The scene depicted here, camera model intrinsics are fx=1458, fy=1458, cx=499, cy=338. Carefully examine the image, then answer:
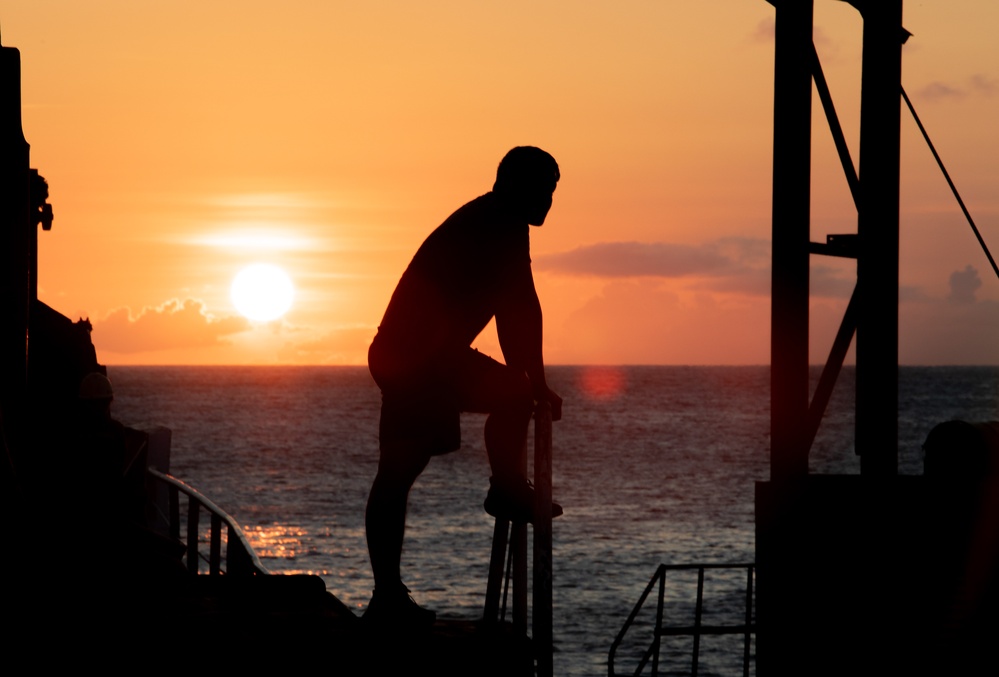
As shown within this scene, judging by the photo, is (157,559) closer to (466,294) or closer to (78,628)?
(78,628)

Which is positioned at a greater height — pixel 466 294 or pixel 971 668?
pixel 466 294

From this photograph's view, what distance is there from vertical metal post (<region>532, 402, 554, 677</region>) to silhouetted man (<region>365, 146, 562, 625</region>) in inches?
4.8

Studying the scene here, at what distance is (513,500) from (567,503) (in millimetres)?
79607

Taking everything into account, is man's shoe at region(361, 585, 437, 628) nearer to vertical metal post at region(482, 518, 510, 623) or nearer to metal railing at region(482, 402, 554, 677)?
metal railing at region(482, 402, 554, 677)

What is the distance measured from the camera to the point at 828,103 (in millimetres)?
8555

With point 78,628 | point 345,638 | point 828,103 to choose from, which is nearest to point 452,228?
point 345,638

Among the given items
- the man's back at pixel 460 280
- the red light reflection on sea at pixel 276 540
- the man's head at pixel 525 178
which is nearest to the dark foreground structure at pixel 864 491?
the man's back at pixel 460 280

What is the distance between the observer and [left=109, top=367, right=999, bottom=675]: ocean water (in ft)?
165

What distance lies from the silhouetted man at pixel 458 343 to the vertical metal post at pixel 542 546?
0.40ft

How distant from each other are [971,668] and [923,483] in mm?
1016

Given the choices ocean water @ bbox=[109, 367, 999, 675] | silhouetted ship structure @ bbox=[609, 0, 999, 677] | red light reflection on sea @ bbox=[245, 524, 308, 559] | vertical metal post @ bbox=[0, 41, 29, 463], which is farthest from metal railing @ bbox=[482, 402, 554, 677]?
red light reflection on sea @ bbox=[245, 524, 308, 559]

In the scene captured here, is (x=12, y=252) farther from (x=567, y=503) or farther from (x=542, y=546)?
(x=567, y=503)

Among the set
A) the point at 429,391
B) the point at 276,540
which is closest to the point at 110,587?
the point at 429,391

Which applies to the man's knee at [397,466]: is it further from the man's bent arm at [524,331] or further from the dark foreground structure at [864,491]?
the dark foreground structure at [864,491]
